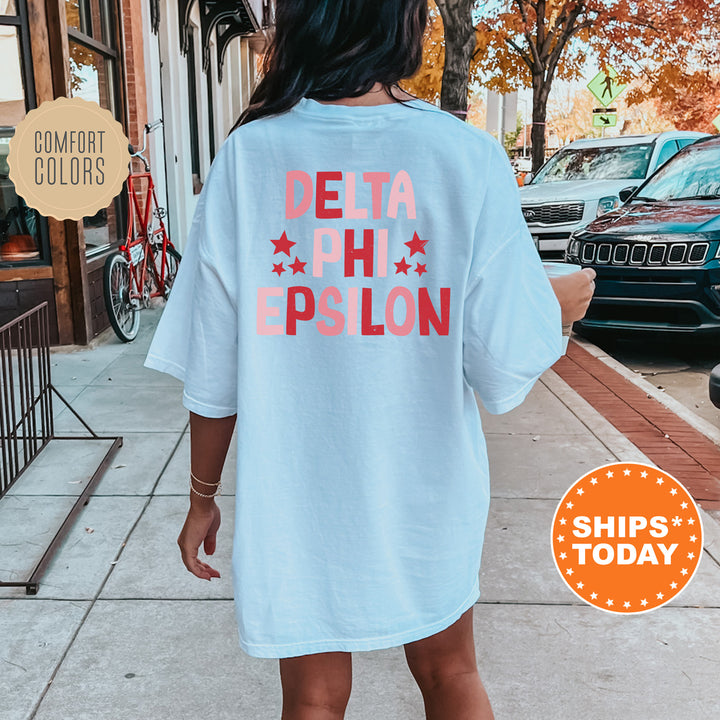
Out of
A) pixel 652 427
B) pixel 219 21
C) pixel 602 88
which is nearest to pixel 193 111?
pixel 219 21

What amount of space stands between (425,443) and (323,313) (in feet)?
1.00

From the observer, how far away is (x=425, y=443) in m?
1.71

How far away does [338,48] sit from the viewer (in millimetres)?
1664

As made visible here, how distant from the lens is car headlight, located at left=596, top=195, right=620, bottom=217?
11.9 metres

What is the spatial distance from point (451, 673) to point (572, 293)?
2.62 ft

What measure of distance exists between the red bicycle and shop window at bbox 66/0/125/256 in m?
0.25

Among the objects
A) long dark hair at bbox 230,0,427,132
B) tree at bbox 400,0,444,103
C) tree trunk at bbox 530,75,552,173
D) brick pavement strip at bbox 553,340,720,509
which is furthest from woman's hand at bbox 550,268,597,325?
tree at bbox 400,0,444,103

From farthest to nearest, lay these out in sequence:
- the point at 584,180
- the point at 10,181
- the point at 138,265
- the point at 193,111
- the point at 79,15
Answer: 1. the point at 193,111
2. the point at 584,180
3. the point at 138,265
4. the point at 79,15
5. the point at 10,181

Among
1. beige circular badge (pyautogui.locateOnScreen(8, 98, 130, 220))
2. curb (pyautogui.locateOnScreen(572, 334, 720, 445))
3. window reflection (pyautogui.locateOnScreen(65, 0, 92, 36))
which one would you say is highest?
window reflection (pyautogui.locateOnScreen(65, 0, 92, 36))

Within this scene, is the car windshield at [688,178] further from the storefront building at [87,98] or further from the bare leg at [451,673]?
the bare leg at [451,673]

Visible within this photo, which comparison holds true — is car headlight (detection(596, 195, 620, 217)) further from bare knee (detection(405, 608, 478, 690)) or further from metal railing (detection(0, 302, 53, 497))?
bare knee (detection(405, 608, 478, 690))

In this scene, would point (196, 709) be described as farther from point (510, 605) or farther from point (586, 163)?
point (586, 163)

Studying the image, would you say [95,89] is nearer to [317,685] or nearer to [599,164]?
[599,164]

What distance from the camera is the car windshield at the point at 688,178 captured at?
8.84 m
